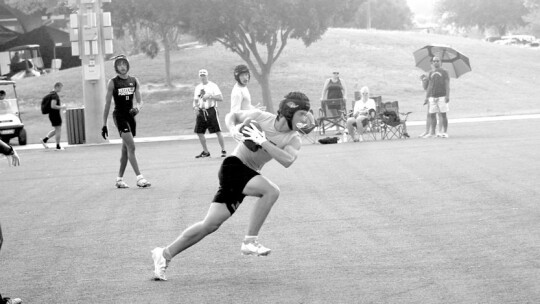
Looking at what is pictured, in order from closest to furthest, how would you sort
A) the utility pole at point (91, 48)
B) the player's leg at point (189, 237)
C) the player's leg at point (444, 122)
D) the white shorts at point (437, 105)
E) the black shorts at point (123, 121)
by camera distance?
the player's leg at point (189, 237)
the black shorts at point (123, 121)
the white shorts at point (437, 105)
the player's leg at point (444, 122)
the utility pole at point (91, 48)

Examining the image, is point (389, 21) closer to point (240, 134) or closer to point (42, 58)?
point (42, 58)

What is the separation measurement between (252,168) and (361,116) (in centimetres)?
1914

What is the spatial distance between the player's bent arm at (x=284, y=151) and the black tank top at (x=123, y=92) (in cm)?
A: 750

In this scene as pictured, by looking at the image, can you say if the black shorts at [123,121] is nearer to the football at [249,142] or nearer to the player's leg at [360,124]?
the football at [249,142]

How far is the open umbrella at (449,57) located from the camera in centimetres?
3078

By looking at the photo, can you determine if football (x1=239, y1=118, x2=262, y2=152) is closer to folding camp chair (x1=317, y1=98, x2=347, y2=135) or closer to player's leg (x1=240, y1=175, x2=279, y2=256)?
player's leg (x1=240, y1=175, x2=279, y2=256)

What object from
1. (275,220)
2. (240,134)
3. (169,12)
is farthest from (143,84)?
(240,134)

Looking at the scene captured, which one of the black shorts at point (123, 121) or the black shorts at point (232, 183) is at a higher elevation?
the black shorts at point (232, 183)

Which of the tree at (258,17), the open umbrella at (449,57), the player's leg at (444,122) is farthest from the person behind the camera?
the tree at (258,17)

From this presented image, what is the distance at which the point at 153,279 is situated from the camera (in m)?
8.59

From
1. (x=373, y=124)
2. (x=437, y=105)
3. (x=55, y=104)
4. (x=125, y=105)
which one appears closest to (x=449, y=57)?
(x=373, y=124)

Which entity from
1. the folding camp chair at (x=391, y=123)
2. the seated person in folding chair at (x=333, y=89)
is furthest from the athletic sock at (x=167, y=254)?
the seated person in folding chair at (x=333, y=89)

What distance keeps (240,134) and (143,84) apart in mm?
49754

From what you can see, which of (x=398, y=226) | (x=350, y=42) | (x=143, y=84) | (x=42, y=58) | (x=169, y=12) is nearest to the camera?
(x=398, y=226)
